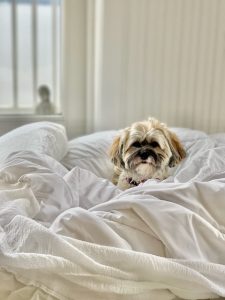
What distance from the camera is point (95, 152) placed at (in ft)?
6.04

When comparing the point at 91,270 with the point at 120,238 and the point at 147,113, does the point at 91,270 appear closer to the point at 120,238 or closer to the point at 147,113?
the point at 120,238

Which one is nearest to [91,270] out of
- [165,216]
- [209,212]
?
[165,216]

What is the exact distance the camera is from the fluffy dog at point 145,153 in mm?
1633

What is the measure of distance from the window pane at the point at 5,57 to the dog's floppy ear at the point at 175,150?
3.18ft

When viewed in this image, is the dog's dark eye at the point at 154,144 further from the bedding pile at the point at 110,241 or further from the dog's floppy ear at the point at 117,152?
the bedding pile at the point at 110,241

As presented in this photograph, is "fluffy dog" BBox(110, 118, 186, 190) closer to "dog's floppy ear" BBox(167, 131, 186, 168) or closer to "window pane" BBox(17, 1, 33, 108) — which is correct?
"dog's floppy ear" BBox(167, 131, 186, 168)

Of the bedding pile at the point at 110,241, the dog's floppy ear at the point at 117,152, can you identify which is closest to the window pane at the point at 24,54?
the dog's floppy ear at the point at 117,152

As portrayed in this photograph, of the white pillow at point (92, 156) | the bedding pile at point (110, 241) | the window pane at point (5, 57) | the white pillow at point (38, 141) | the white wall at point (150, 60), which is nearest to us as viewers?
the bedding pile at point (110, 241)

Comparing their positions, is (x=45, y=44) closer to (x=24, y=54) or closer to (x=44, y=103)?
(x=24, y=54)

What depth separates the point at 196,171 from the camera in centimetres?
161

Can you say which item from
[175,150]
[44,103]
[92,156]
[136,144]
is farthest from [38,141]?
[44,103]

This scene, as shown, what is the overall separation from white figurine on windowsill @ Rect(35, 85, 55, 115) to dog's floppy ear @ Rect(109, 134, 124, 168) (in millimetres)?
723

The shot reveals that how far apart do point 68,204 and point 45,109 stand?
1.13m

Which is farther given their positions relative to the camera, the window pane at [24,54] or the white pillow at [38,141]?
the window pane at [24,54]
